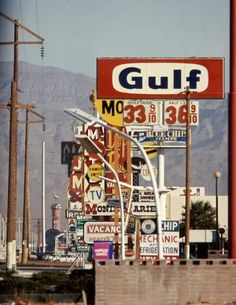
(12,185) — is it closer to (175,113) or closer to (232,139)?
(175,113)

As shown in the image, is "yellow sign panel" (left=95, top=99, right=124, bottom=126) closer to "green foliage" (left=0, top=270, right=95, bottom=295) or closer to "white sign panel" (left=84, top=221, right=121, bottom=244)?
"white sign panel" (left=84, top=221, right=121, bottom=244)

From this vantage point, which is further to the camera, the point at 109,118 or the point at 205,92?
the point at 109,118

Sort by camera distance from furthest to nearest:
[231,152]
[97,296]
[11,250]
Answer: [11,250] → [231,152] → [97,296]

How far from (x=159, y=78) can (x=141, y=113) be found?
12227mm

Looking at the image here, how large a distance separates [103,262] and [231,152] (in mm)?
6074

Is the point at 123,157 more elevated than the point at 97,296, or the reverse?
the point at 123,157

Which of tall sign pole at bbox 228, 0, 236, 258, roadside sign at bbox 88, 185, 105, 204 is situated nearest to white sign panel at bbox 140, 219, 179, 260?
roadside sign at bbox 88, 185, 105, 204

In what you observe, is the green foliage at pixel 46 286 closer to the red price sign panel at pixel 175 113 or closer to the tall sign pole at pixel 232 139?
the tall sign pole at pixel 232 139

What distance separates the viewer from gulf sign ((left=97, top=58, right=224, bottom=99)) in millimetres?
55812

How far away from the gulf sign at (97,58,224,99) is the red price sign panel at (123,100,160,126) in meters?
10.4

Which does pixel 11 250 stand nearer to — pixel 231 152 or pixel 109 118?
pixel 109 118

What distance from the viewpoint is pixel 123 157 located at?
8112 cm

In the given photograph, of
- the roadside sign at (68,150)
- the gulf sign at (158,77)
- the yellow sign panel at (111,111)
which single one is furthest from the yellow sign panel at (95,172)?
the roadside sign at (68,150)

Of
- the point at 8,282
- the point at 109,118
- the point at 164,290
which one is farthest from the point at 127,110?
the point at 164,290
